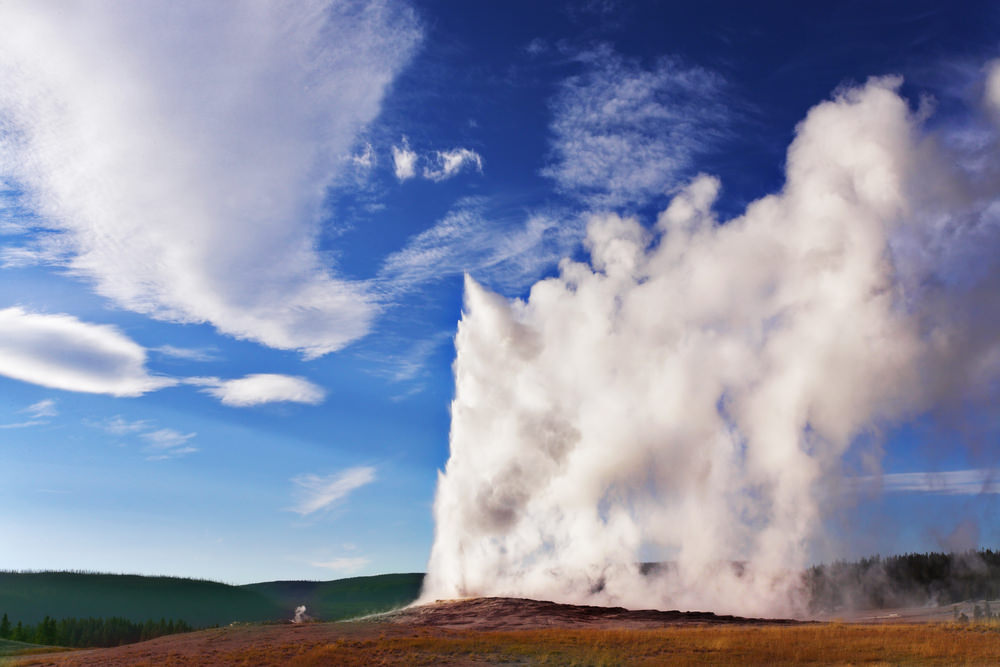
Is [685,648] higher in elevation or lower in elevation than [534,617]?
Answer: higher

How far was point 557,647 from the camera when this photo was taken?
36.6 m

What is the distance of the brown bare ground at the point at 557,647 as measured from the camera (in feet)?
106

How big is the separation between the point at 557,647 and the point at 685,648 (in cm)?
642

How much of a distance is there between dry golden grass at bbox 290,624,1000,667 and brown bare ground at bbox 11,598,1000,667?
0.05 metres

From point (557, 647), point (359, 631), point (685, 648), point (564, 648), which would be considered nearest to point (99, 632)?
point (359, 631)

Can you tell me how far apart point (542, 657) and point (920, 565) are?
297 ft

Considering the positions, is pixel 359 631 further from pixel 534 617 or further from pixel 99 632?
pixel 99 632

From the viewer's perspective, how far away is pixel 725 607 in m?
70.2

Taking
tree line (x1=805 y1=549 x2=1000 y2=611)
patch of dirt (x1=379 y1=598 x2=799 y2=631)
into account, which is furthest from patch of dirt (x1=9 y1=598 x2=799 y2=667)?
tree line (x1=805 y1=549 x2=1000 y2=611)

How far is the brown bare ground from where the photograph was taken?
32188mm

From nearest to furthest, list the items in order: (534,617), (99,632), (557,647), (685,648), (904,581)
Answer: (685,648) → (557,647) → (534,617) → (904,581) → (99,632)

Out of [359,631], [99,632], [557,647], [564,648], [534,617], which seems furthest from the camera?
[99,632]

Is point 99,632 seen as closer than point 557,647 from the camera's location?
No

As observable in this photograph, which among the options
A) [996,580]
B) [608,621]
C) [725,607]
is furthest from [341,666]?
[996,580]
